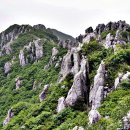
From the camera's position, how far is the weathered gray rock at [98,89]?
59531mm

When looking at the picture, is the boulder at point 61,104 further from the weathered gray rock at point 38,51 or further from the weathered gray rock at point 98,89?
the weathered gray rock at point 38,51

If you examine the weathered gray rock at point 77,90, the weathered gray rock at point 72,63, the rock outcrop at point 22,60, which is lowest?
the weathered gray rock at point 77,90

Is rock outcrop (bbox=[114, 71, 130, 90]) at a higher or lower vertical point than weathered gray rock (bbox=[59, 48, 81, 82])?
lower

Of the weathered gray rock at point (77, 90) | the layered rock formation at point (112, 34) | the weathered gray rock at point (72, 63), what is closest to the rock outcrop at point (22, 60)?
the layered rock formation at point (112, 34)

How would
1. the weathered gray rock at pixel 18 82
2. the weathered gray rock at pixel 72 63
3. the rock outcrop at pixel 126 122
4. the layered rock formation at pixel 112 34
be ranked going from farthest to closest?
the weathered gray rock at pixel 18 82, the layered rock formation at pixel 112 34, the weathered gray rock at pixel 72 63, the rock outcrop at pixel 126 122

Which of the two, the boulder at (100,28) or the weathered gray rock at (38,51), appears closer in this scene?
the boulder at (100,28)

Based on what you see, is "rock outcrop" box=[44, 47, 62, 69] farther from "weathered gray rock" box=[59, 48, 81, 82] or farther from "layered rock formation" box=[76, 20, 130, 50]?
"weathered gray rock" box=[59, 48, 81, 82]

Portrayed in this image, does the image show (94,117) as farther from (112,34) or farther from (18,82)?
(18,82)

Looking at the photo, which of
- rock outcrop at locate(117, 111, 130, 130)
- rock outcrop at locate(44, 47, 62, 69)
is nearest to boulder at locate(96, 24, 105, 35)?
rock outcrop at locate(44, 47, 62, 69)

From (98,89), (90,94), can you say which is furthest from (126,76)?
(90,94)

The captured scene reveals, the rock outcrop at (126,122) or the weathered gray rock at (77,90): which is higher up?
the weathered gray rock at (77,90)

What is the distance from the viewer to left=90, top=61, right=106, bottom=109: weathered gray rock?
5953cm

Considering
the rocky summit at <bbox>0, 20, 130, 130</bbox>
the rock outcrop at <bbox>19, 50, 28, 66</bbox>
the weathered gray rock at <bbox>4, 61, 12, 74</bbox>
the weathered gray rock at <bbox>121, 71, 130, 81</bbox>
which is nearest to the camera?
the rocky summit at <bbox>0, 20, 130, 130</bbox>

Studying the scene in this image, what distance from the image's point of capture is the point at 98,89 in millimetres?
60781
